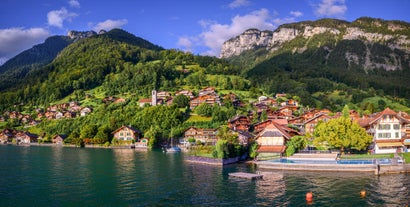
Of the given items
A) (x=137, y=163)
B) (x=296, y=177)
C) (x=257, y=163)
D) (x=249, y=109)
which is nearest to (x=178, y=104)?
(x=249, y=109)

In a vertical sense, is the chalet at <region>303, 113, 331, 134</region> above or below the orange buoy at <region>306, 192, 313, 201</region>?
above

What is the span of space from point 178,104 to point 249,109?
27.7 meters

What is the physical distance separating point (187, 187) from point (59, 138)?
98.1 m

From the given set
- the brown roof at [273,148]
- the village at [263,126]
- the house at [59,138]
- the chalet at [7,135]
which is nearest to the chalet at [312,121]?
the village at [263,126]

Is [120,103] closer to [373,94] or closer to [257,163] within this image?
[257,163]

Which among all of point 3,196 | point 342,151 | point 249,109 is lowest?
point 3,196

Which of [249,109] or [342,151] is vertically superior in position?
[249,109]

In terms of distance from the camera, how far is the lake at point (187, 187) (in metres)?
42.0

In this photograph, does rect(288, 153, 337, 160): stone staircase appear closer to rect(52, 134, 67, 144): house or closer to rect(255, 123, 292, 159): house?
rect(255, 123, 292, 159): house

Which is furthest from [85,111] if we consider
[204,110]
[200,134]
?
[200,134]

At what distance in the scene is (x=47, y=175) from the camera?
2383 inches

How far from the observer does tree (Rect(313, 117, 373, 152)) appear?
68000 millimetres

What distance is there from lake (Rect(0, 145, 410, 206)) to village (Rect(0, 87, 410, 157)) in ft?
49.3

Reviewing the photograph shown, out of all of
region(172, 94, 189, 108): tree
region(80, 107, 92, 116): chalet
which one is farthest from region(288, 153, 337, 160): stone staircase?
region(80, 107, 92, 116): chalet
